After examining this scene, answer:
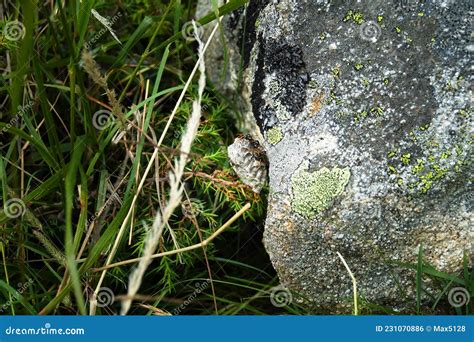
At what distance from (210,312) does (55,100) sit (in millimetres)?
1233

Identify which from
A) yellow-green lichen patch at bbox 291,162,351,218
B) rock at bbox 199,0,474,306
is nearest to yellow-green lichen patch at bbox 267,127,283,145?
rock at bbox 199,0,474,306

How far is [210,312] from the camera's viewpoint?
2.64 metres

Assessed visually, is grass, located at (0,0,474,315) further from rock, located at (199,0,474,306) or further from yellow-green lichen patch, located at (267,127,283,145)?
yellow-green lichen patch, located at (267,127,283,145)

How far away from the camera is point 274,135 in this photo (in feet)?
8.09

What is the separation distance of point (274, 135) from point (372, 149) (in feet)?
1.31

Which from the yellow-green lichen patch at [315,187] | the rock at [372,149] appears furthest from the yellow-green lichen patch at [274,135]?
the yellow-green lichen patch at [315,187]

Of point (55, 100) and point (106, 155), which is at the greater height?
point (55, 100)

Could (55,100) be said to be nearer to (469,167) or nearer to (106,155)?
(106,155)

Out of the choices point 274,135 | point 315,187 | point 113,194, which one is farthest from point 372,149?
point 113,194

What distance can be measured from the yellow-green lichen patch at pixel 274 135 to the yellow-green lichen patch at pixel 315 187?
0.17m

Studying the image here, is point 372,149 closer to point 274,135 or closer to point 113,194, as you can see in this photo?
point 274,135

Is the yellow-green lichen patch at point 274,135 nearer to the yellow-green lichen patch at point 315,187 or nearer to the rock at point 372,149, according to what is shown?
the rock at point 372,149

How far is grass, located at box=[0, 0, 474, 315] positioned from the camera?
2445 millimetres

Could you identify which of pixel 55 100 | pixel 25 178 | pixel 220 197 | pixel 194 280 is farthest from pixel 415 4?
pixel 25 178
